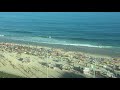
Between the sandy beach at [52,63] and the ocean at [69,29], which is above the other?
the ocean at [69,29]

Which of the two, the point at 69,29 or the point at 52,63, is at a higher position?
the point at 69,29

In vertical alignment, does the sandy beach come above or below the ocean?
below
